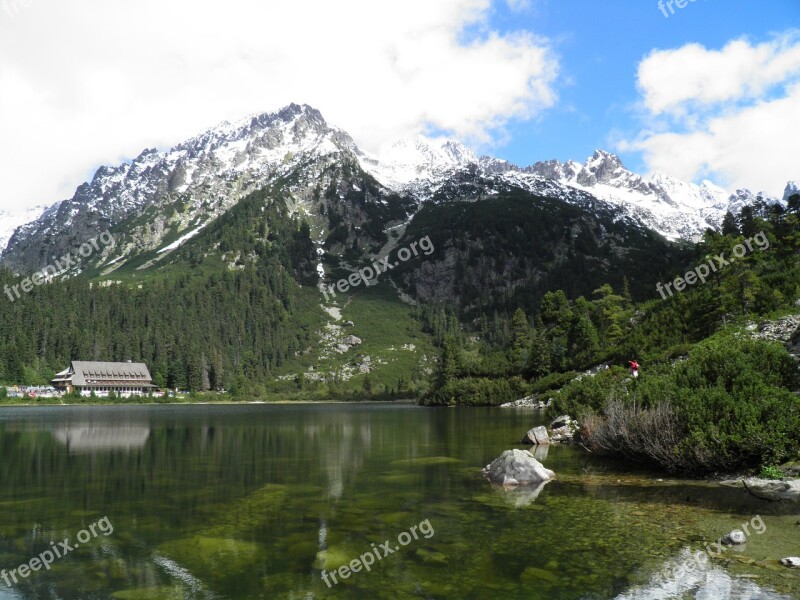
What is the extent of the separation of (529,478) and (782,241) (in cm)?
9519

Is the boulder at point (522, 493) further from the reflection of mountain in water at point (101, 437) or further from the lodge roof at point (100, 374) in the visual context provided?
the lodge roof at point (100, 374)

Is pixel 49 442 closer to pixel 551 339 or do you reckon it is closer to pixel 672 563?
pixel 672 563

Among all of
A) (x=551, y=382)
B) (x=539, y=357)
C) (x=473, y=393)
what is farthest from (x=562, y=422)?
(x=473, y=393)

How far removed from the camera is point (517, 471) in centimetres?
3048

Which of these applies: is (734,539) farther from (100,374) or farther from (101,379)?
(100,374)

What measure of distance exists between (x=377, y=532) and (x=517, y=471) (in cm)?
1158

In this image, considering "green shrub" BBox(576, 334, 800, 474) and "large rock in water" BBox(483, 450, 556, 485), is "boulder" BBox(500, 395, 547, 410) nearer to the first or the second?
"green shrub" BBox(576, 334, 800, 474)

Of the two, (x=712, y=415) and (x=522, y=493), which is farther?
(x=712, y=415)

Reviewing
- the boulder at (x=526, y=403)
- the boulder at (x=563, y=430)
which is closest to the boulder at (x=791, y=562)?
the boulder at (x=563, y=430)

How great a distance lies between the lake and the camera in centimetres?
1580

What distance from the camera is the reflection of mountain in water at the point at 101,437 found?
4994 centimetres

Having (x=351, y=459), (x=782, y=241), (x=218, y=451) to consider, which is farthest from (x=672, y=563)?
(x=782, y=241)

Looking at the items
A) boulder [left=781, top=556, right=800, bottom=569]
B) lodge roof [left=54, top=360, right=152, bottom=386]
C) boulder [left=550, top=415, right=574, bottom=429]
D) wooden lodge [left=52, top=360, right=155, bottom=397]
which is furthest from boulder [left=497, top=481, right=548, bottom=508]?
lodge roof [left=54, top=360, right=152, bottom=386]

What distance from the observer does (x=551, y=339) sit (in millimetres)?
143000
